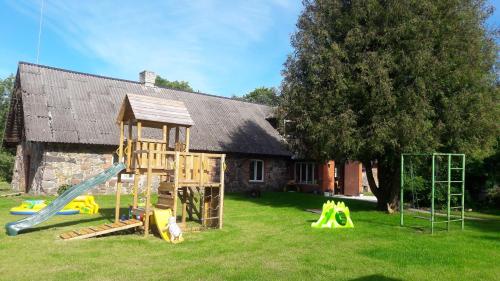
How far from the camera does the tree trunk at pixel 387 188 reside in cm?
1772

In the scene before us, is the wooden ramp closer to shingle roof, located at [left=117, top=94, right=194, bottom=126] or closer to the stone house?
shingle roof, located at [left=117, top=94, right=194, bottom=126]

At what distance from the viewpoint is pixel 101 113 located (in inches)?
912

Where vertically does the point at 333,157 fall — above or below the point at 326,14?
below

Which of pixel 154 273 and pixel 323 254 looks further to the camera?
pixel 323 254

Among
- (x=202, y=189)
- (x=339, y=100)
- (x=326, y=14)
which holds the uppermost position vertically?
(x=326, y=14)

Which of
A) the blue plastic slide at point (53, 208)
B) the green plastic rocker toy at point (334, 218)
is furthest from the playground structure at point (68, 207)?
the green plastic rocker toy at point (334, 218)

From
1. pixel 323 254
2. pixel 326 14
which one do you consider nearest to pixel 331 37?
pixel 326 14

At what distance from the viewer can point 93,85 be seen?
25141 mm

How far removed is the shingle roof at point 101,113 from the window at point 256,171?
43.9 inches

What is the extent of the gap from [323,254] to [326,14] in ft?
35.9

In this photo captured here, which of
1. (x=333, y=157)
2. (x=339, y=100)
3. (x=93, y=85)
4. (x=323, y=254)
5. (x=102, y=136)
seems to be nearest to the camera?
(x=323, y=254)

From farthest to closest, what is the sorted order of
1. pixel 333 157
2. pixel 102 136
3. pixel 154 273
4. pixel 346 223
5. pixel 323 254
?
pixel 102 136 → pixel 333 157 → pixel 346 223 → pixel 323 254 → pixel 154 273

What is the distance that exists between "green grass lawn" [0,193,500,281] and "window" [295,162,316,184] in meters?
14.9

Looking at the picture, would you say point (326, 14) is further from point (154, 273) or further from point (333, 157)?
point (154, 273)
